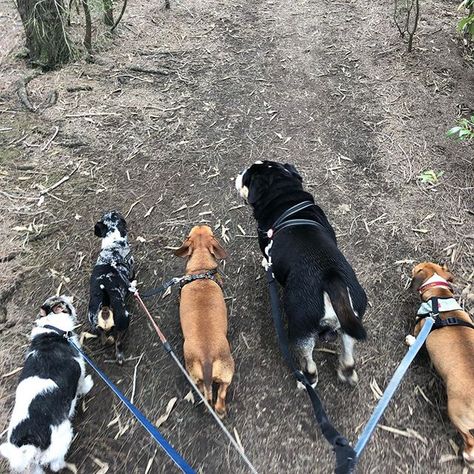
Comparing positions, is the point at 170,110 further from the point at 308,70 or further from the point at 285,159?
the point at 308,70

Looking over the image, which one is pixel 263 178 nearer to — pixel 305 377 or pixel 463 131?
pixel 305 377

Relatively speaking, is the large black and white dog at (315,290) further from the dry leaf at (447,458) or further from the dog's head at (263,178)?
the dry leaf at (447,458)

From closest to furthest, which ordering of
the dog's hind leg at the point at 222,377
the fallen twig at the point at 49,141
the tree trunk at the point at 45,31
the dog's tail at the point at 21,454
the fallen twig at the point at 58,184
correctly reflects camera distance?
1. the dog's tail at the point at 21,454
2. the dog's hind leg at the point at 222,377
3. the fallen twig at the point at 58,184
4. the fallen twig at the point at 49,141
5. the tree trunk at the point at 45,31

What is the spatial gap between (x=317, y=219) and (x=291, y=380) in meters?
1.58

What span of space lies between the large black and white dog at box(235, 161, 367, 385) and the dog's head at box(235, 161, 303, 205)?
364 mm

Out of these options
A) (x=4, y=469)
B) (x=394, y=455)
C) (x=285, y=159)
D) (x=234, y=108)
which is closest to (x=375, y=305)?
(x=394, y=455)

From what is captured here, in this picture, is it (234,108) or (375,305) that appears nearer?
(375,305)

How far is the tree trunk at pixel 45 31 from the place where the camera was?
698 centimetres

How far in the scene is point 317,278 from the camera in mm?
3396

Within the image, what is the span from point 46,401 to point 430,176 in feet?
17.7

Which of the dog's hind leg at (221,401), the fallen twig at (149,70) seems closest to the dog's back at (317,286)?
the dog's hind leg at (221,401)

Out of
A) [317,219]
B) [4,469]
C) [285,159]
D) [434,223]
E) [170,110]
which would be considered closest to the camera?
[4,469]

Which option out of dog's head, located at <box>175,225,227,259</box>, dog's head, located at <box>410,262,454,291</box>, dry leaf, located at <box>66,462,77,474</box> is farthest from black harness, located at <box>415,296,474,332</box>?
dry leaf, located at <box>66,462,77,474</box>

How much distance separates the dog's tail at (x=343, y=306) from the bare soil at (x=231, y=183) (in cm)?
97
